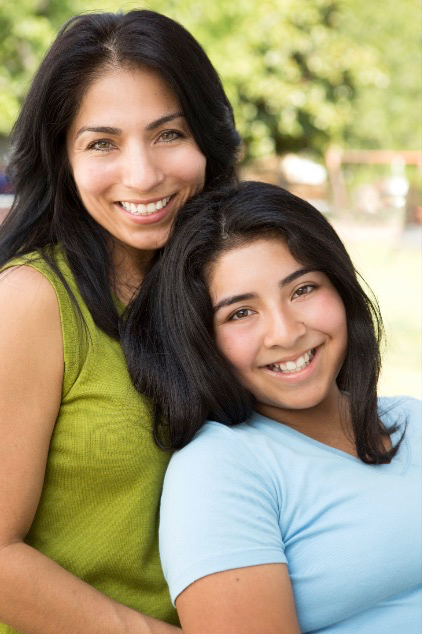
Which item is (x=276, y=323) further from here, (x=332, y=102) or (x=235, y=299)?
(x=332, y=102)

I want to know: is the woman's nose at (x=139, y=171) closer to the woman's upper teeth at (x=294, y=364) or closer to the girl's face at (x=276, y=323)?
the girl's face at (x=276, y=323)

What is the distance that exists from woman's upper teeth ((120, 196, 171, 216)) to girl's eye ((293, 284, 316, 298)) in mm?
472

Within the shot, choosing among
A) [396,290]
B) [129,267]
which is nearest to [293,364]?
[129,267]

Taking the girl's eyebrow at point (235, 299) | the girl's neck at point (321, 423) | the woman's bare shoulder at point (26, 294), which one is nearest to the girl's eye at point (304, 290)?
the girl's eyebrow at point (235, 299)

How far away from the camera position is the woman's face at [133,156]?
94.5 inches

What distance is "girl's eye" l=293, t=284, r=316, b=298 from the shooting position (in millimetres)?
2260

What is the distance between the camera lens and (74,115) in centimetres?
246

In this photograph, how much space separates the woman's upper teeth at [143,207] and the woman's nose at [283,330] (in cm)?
49

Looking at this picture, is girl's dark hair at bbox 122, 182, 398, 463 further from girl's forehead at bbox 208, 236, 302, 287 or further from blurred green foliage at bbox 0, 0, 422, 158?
blurred green foliage at bbox 0, 0, 422, 158

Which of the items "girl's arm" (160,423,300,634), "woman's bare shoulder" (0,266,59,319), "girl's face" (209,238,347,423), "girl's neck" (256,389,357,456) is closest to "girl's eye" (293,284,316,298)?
"girl's face" (209,238,347,423)

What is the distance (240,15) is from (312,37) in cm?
430

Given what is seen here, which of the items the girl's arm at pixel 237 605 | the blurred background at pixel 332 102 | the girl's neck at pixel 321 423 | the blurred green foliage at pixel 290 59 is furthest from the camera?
the blurred green foliage at pixel 290 59

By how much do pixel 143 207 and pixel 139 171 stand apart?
11 centimetres

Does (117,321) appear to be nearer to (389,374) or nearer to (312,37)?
(389,374)
